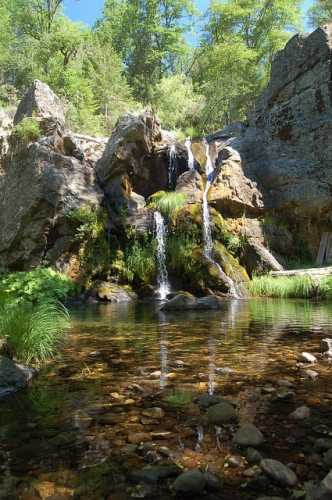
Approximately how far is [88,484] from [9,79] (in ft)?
117

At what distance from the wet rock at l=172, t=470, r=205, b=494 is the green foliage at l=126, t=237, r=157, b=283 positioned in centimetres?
1147

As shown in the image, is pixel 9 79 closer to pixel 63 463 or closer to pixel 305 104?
pixel 305 104

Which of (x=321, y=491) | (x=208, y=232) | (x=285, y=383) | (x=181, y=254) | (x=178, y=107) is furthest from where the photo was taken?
(x=178, y=107)

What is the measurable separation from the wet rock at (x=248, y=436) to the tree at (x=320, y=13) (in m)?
33.7

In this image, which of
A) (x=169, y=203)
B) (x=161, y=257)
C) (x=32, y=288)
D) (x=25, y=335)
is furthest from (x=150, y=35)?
(x=25, y=335)

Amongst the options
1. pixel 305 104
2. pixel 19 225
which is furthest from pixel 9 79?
pixel 305 104

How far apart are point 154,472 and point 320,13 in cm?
3730

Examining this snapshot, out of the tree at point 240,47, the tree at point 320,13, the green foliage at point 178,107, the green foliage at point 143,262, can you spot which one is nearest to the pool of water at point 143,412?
the green foliage at point 143,262

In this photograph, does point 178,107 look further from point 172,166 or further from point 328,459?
point 328,459

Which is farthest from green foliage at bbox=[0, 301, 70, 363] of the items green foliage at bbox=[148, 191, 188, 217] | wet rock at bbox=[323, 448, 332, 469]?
green foliage at bbox=[148, 191, 188, 217]

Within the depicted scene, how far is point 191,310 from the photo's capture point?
325 inches

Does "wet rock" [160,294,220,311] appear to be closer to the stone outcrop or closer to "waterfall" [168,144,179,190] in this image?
the stone outcrop

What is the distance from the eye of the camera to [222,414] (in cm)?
225

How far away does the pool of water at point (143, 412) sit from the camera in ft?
5.41
